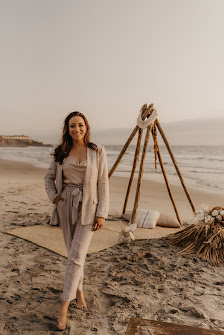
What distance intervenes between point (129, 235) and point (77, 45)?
305 inches

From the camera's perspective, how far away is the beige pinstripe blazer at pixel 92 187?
2158mm

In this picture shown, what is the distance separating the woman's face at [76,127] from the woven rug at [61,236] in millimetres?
1782

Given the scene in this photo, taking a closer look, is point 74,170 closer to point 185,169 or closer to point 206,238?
point 206,238

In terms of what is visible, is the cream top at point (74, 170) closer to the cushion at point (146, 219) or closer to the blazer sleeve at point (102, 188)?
the blazer sleeve at point (102, 188)

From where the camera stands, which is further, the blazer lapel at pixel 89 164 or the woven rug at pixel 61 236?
the woven rug at pixel 61 236

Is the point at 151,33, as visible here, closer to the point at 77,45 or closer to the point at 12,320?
the point at 77,45

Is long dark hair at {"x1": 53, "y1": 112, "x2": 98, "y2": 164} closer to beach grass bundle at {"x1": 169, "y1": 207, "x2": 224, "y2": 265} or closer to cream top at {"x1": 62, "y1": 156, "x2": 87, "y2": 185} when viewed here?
cream top at {"x1": 62, "y1": 156, "x2": 87, "y2": 185}

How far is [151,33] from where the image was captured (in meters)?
8.60

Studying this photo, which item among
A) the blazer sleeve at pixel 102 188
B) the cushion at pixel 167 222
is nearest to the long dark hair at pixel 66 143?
the blazer sleeve at pixel 102 188

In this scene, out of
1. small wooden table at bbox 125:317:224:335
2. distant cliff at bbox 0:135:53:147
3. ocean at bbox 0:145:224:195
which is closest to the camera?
small wooden table at bbox 125:317:224:335

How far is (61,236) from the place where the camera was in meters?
4.09

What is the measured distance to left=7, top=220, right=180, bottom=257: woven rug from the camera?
12.3 feet

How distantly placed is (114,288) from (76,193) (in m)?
1.17

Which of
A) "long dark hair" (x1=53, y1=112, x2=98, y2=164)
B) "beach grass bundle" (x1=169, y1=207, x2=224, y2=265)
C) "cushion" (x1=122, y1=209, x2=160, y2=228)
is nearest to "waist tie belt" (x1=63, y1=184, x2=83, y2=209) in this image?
"long dark hair" (x1=53, y1=112, x2=98, y2=164)
